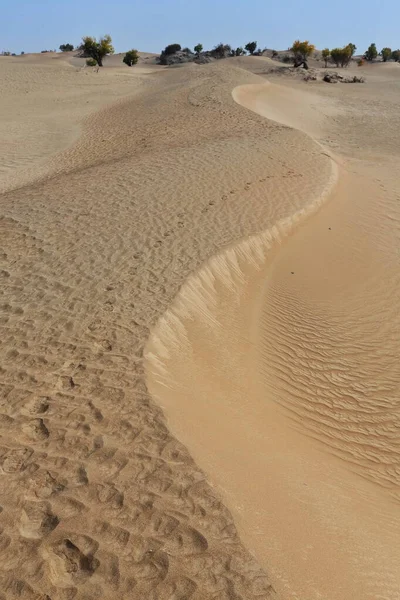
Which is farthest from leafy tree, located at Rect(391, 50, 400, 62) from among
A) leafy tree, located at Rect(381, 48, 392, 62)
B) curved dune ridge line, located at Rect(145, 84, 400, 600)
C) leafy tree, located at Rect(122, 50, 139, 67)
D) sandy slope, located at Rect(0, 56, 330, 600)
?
curved dune ridge line, located at Rect(145, 84, 400, 600)

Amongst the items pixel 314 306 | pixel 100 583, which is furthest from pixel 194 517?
pixel 314 306

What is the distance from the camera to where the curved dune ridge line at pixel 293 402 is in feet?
10.7

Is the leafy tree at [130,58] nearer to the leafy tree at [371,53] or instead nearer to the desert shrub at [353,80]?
the desert shrub at [353,80]

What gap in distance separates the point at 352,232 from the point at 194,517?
320 inches

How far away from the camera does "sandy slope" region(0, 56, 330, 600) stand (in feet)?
9.73

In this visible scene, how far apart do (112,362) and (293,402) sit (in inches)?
87.4

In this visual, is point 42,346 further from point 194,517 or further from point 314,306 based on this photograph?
point 314,306

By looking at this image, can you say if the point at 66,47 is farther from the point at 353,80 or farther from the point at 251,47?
the point at 353,80

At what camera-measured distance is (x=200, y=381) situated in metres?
4.97

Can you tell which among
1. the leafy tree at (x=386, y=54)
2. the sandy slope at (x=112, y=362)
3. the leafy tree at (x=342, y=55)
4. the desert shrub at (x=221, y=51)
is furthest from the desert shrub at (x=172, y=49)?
the sandy slope at (x=112, y=362)

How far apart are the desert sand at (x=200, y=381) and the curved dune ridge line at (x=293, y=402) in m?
0.02

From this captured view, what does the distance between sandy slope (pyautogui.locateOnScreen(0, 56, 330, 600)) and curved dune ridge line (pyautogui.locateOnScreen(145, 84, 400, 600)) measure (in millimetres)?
275

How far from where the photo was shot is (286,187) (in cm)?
1091

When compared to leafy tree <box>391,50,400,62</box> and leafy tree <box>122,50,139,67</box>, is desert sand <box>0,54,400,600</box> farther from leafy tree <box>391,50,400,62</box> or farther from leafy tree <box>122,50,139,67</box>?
leafy tree <box>391,50,400,62</box>
